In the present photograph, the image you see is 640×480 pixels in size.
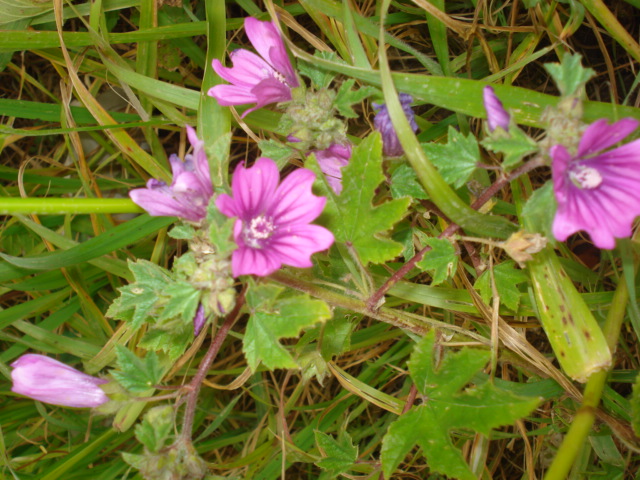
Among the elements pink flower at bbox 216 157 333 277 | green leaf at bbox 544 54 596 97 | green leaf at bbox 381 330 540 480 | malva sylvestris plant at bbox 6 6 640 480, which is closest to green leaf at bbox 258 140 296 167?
malva sylvestris plant at bbox 6 6 640 480

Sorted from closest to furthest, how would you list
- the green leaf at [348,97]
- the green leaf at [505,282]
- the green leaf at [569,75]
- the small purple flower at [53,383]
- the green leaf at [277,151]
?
the green leaf at [569,75]
the small purple flower at [53,383]
the green leaf at [348,97]
the green leaf at [277,151]
the green leaf at [505,282]

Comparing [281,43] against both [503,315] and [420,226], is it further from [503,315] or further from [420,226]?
[503,315]

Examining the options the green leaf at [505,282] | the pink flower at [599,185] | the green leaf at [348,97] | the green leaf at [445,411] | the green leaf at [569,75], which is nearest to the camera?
the pink flower at [599,185]

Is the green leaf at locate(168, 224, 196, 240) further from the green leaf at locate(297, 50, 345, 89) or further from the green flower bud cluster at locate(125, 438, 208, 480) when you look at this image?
the green leaf at locate(297, 50, 345, 89)

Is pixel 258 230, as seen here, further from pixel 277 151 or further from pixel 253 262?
pixel 277 151

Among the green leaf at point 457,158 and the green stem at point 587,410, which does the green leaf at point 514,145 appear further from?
the green stem at point 587,410

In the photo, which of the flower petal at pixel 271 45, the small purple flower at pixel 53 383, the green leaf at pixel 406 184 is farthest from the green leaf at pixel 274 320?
the flower petal at pixel 271 45

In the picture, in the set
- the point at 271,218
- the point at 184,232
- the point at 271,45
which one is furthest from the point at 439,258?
the point at 271,45
